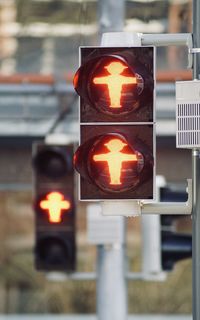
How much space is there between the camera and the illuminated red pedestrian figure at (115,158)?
248 inches

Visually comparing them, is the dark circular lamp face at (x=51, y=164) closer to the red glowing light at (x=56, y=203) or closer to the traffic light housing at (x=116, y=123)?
the red glowing light at (x=56, y=203)

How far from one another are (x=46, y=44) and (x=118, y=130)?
11473mm

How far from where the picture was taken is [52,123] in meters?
17.5

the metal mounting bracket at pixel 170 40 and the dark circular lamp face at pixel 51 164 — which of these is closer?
the metal mounting bracket at pixel 170 40

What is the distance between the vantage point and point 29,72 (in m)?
17.5

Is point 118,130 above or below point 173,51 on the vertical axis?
below

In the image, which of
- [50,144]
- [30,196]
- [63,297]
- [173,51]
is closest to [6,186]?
[30,196]

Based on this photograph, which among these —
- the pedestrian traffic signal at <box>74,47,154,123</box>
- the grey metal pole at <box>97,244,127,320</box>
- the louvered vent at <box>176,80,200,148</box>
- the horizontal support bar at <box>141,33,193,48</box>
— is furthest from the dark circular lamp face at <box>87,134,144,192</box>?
the grey metal pole at <box>97,244,127,320</box>

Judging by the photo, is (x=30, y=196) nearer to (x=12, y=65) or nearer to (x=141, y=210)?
(x=12, y=65)

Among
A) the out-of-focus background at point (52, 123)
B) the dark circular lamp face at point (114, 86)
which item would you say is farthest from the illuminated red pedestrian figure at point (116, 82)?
the out-of-focus background at point (52, 123)

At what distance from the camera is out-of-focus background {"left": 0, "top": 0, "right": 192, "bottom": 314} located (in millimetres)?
17391

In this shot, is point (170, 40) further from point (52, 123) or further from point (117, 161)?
point (52, 123)

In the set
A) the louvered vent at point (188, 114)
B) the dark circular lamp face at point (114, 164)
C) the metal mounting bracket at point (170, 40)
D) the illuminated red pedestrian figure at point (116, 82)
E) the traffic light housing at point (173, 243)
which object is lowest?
the traffic light housing at point (173, 243)

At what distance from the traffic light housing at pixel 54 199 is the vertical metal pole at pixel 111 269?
417 mm
